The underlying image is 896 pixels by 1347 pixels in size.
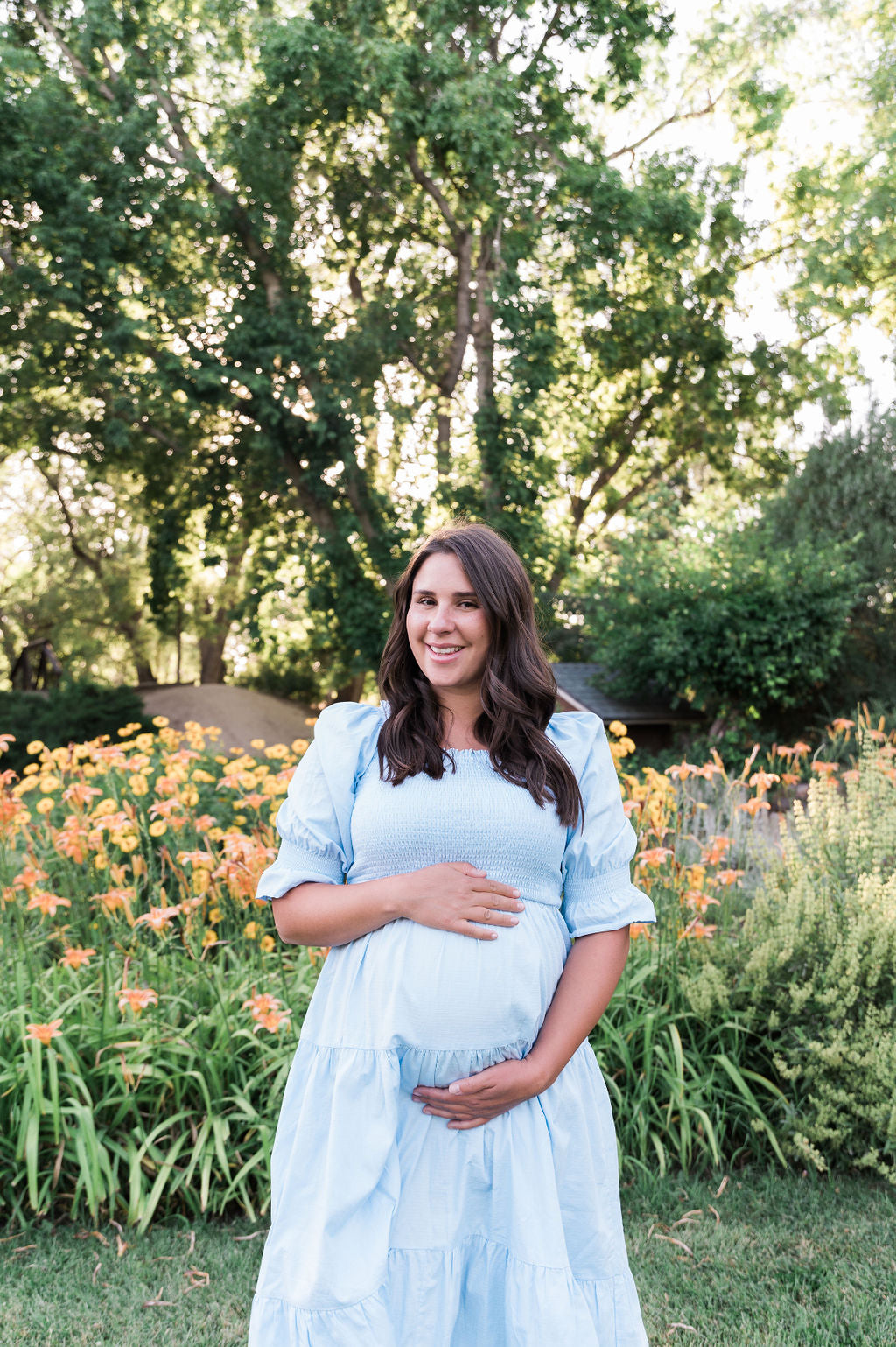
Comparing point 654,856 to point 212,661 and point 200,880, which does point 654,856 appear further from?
point 212,661

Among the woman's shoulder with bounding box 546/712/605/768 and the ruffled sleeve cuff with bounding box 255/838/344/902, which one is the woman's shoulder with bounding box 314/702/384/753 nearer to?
the ruffled sleeve cuff with bounding box 255/838/344/902

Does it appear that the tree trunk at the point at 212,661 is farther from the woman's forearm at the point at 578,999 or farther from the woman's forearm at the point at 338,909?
the woman's forearm at the point at 578,999

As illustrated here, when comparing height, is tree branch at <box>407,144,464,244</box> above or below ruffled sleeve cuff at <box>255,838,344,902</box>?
above

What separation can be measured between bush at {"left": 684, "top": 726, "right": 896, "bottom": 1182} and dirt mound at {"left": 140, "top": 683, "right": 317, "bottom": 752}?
1251 cm

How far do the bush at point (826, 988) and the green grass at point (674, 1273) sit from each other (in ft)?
0.69

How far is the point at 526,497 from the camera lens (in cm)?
1384

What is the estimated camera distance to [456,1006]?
176cm

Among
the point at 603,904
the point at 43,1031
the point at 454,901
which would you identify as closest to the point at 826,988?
the point at 603,904

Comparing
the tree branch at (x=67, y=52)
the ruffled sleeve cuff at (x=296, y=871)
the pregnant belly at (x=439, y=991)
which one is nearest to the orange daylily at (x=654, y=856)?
the pregnant belly at (x=439, y=991)

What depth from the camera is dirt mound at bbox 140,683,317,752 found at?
54.3 feet

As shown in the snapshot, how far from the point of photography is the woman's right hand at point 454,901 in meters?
1.75

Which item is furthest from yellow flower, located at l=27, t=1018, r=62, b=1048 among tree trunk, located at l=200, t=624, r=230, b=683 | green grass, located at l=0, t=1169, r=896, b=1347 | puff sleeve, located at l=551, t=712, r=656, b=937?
tree trunk, located at l=200, t=624, r=230, b=683

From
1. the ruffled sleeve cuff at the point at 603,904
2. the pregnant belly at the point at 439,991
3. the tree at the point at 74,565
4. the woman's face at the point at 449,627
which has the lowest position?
the pregnant belly at the point at 439,991

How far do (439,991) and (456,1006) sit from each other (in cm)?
4
